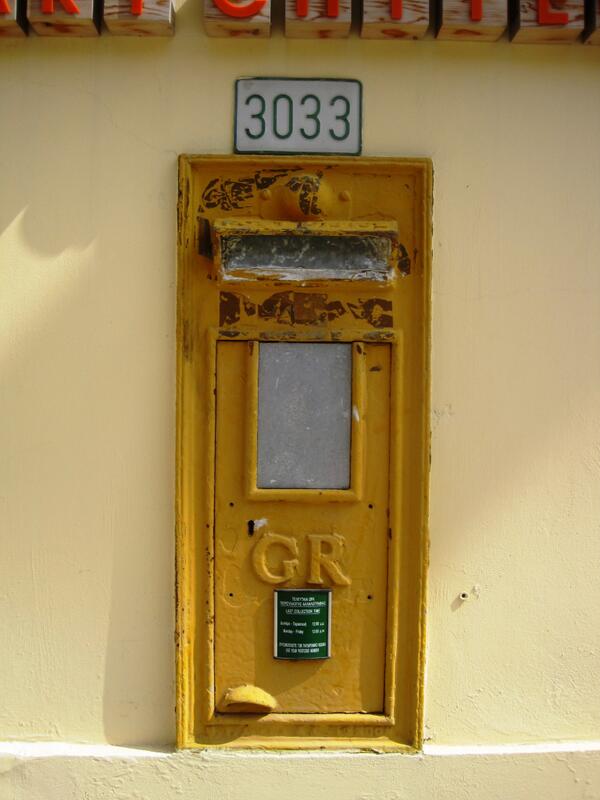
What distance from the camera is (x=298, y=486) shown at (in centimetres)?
253

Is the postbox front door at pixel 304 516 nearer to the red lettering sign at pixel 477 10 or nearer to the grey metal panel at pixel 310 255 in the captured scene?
the grey metal panel at pixel 310 255

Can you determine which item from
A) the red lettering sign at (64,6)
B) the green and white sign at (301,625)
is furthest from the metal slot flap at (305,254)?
the green and white sign at (301,625)

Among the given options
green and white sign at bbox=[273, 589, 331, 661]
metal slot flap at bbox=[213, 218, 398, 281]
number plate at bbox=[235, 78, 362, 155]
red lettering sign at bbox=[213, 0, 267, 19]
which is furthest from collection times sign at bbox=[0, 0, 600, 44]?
green and white sign at bbox=[273, 589, 331, 661]

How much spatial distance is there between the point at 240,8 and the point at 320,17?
25 cm

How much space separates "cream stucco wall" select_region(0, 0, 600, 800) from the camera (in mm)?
2568

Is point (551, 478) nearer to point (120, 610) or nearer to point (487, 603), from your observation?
point (487, 603)

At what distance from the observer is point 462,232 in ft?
8.53

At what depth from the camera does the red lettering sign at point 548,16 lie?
2498 millimetres

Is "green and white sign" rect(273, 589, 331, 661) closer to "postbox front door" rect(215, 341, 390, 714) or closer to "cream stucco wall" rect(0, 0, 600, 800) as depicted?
"postbox front door" rect(215, 341, 390, 714)

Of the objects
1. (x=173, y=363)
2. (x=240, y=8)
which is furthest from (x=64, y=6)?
(x=173, y=363)

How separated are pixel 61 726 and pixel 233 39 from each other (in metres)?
2.33

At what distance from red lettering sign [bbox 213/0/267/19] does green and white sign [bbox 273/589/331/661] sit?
1.83 meters

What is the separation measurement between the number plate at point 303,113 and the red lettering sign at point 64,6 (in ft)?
1.81

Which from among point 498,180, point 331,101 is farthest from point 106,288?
point 498,180
